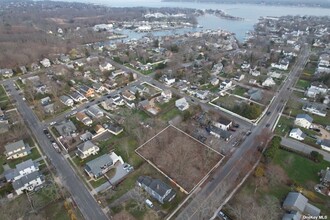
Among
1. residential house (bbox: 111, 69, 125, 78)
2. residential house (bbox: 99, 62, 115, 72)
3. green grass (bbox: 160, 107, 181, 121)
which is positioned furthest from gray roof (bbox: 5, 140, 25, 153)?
residential house (bbox: 99, 62, 115, 72)

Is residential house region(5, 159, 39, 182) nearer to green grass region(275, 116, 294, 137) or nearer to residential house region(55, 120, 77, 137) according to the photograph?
residential house region(55, 120, 77, 137)

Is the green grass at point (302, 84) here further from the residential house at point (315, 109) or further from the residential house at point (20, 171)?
the residential house at point (20, 171)

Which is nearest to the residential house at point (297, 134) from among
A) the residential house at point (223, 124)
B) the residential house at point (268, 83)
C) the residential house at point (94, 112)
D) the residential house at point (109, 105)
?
the residential house at point (223, 124)

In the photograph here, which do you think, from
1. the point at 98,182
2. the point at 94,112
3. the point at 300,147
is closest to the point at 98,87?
the point at 94,112

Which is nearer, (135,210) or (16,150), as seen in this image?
(135,210)

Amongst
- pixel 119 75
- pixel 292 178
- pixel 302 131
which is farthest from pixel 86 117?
pixel 302 131

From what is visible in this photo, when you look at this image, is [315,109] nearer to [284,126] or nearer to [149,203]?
[284,126]
